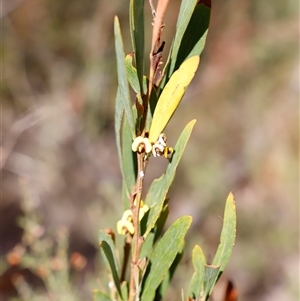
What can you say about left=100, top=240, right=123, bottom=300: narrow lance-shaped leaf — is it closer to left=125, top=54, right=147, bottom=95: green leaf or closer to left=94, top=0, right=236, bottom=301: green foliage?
left=94, top=0, right=236, bottom=301: green foliage

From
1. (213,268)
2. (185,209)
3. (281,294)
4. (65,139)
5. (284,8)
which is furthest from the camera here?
(284,8)

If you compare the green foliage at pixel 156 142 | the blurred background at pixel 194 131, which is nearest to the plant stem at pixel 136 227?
the green foliage at pixel 156 142

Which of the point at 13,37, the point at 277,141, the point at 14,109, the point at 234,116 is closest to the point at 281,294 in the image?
the point at 277,141

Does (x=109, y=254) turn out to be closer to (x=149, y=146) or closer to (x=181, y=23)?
(x=149, y=146)

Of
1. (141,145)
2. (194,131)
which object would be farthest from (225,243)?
(194,131)

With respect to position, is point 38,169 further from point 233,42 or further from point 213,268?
point 213,268

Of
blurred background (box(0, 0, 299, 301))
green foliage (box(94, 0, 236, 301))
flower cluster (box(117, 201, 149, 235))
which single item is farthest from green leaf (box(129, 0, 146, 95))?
blurred background (box(0, 0, 299, 301))

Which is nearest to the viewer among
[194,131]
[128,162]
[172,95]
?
[172,95]

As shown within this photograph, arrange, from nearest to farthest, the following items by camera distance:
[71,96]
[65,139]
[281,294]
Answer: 1. [281,294]
2. [65,139]
3. [71,96]
